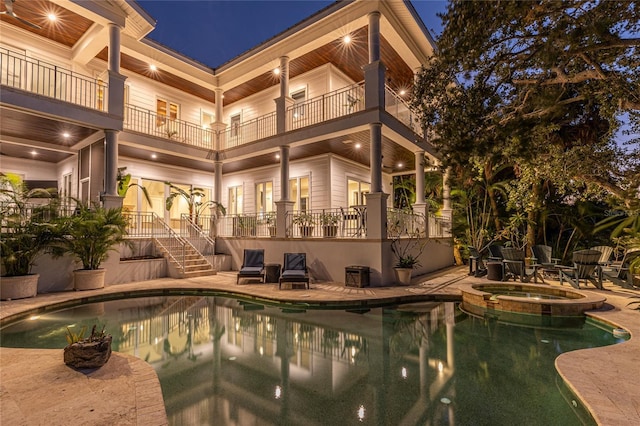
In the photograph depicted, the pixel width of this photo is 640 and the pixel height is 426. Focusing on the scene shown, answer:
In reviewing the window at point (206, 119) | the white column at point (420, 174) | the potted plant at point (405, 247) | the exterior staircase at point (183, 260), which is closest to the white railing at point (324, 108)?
the white column at point (420, 174)

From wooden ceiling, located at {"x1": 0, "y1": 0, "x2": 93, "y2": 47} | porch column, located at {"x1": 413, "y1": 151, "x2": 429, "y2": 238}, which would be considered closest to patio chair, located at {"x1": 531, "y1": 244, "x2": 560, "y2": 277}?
porch column, located at {"x1": 413, "y1": 151, "x2": 429, "y2": 238}

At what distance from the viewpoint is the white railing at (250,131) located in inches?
519

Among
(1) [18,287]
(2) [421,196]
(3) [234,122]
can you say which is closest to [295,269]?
(2) [421,196]

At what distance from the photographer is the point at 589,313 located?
6.45 m

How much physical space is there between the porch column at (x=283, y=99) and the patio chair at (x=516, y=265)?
867 cm

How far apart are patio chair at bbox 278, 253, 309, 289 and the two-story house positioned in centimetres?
82

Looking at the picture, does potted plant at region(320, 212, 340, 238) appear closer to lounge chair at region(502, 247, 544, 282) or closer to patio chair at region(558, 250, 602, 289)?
lounge chair at region(502, 247, 544, 282)

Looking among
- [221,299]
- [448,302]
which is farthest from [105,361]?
[448,302]

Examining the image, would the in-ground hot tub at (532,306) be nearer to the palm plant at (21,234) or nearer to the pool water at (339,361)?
the pool water at (339,361)

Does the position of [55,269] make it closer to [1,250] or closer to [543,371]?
[1,250]

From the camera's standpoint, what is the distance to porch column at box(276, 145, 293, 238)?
11.3 metres

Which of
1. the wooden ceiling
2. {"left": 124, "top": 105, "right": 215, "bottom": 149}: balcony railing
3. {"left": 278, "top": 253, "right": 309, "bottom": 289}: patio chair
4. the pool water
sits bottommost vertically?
the pool water

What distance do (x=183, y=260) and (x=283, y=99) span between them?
6941 millimetres

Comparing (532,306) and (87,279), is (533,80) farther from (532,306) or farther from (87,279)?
(87,279)
